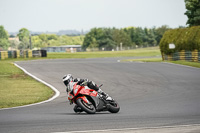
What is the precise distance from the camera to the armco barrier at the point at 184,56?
1808 inches

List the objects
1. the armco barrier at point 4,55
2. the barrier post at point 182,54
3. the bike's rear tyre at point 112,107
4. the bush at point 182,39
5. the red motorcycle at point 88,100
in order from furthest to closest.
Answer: the armco barrier at point 4,55
the barrier post at point 182,54
the bush at point 182,39
the bike's rear tyre at point 112,107
the red motorcycle at point 88,100

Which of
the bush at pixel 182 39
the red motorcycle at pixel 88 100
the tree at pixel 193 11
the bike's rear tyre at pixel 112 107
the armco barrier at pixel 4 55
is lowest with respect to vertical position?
the armco barrier at pixel 4 55

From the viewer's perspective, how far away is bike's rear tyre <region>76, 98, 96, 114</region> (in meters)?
11.4

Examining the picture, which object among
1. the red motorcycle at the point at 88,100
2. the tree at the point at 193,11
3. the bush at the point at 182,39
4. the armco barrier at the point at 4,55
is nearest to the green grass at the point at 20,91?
the red motorcycle at the point at 88,100

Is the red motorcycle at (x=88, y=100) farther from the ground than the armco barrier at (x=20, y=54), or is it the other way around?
the red motorcycle at (x=88, y=100)

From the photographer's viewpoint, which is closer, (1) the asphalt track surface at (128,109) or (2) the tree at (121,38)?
(1) the asphalt track surface at (128,109)

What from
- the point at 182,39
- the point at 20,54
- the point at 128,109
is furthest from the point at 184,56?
the point at 128,109

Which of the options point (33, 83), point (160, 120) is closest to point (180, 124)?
point (160, 120)

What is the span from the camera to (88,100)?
11.6 meters

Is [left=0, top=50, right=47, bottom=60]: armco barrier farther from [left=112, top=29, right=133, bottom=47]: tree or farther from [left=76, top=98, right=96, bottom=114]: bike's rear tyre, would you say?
[left=112, top=29, right=133, bottom=47]: tree

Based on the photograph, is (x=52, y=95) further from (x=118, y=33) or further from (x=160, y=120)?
(x=118, y=33)

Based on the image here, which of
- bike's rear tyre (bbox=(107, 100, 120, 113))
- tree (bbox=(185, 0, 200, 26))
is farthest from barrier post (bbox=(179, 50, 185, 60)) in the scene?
bike's rear tyre (bbox=(107, 100, 120, 113))

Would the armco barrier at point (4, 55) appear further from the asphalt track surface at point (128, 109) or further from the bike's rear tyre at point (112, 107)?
the bike's rear tyre at point (112, 107)

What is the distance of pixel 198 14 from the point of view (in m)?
64.9
